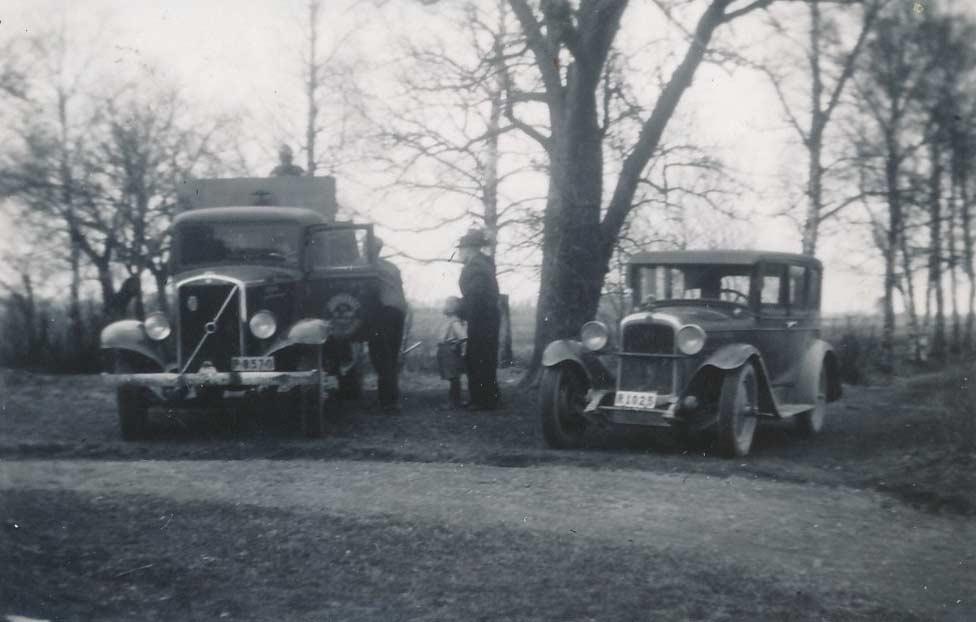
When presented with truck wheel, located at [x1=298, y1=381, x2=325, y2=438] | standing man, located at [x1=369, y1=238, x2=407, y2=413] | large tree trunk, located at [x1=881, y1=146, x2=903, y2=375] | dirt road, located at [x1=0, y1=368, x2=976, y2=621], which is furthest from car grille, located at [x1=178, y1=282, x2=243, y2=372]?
large tree trunk, located at [x1=881, y1=146, x2=903, y2=375]

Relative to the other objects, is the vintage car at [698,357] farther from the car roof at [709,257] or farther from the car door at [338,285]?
the car door at [338,285]

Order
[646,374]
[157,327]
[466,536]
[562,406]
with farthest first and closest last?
[157,327] < [562,406] < [646,374] < [466,536]

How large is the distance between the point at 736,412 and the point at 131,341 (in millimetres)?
5917

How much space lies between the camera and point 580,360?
33.7 feet

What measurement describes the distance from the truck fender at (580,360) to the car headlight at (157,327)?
384 cm

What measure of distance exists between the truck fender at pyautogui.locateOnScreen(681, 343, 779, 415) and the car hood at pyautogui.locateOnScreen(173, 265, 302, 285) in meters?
4.46

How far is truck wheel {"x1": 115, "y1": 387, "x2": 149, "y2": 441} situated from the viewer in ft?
34.6

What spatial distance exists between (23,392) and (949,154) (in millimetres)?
14419

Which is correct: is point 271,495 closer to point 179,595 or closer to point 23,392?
point 179,595

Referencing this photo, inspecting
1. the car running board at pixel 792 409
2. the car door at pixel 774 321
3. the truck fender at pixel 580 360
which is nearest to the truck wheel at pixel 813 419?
the car running board at pixel 792 409

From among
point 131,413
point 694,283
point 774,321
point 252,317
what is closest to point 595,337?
point 694,283

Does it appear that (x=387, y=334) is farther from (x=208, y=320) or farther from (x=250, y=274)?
(x=208, y=320)

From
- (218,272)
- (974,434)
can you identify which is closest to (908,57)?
(974,434)

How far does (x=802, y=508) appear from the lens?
7.27 metres
